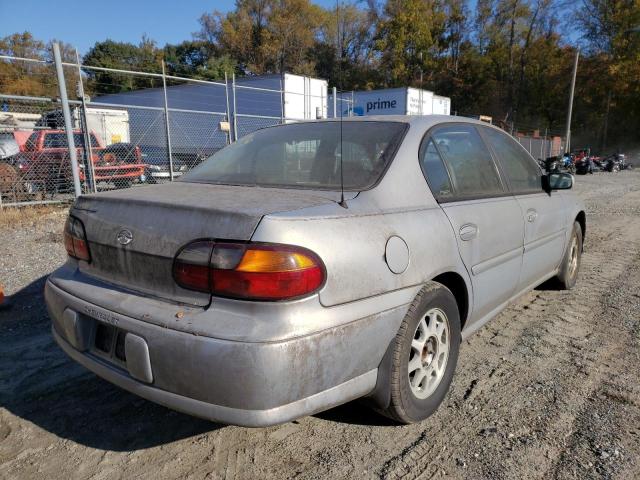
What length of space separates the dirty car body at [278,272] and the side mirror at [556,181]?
1310 mm

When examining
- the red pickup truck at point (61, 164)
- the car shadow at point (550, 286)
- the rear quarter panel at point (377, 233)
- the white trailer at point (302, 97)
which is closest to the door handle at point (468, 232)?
the rear quarter panel at point (377, 233)

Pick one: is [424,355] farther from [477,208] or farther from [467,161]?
[467,161]

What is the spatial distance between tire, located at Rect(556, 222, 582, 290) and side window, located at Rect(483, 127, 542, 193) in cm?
94

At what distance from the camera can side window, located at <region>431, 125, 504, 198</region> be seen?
2.87 m

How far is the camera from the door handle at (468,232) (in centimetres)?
265

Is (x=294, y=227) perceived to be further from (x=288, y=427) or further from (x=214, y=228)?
(x=288, y=427)

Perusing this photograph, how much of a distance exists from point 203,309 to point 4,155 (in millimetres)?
10615

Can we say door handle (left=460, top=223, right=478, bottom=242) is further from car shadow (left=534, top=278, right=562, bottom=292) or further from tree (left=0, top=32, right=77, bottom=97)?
tree (left=0, top=32, right=77, bottom=97)

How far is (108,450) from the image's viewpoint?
2275 millimetres

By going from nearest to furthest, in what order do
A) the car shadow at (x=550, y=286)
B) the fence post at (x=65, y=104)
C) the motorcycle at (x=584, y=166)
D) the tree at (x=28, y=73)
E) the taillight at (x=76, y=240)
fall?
1. the taillight at (x=76, y=240)
2. the car shadow at (x=550, y=286)
3. the fence post at (x=65, y=104)
4. the tree at (x=28, y=73)
5. the motorcycle at (x=584, y=166)

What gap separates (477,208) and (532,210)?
3.02 feet

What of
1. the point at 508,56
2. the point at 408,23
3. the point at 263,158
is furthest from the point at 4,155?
the point at 508,56

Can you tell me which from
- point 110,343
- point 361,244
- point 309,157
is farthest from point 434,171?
point 110,343

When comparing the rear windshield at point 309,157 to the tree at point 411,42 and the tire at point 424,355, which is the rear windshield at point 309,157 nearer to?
the tire at point 424,355
